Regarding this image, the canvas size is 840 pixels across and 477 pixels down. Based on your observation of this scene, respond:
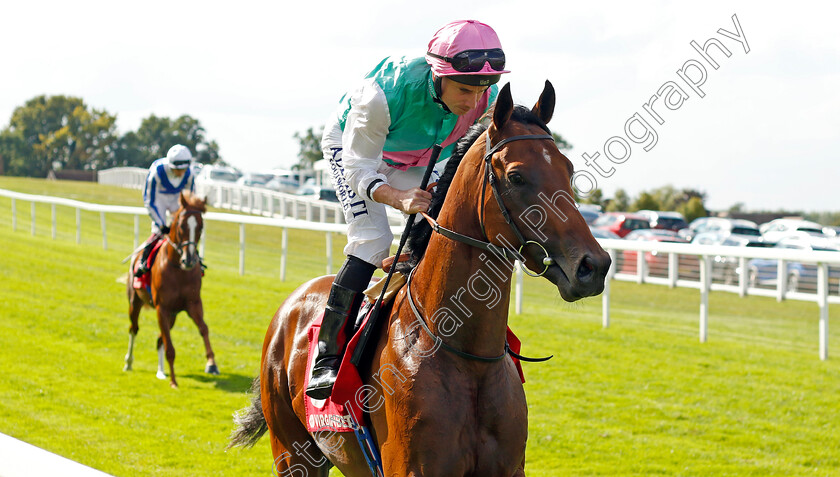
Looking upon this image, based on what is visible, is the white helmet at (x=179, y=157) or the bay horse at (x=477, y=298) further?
the white helmet at (x=179, y=157)

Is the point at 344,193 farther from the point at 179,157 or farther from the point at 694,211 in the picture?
the point at 694,211

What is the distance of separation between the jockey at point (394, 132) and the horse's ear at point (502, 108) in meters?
0.30

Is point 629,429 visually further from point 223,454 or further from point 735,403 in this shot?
point 223,454

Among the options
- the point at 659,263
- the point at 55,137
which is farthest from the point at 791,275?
the point at 55,137

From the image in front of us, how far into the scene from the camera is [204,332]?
7.91m

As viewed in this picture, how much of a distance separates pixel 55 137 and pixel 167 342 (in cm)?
5834

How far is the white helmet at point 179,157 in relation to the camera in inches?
333

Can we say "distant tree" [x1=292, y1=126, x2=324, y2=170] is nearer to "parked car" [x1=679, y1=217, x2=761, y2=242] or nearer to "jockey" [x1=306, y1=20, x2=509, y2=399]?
"parked car" [x1=679, y1=217, x2=761, y2=242]

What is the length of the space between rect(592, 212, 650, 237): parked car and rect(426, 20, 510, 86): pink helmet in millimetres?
25626

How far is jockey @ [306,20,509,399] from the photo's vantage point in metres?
2.63

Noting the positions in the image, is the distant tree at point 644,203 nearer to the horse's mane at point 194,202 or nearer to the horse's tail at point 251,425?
the horse's mane at point 194,202

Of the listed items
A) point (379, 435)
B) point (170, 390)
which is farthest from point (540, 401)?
point (379, 435)

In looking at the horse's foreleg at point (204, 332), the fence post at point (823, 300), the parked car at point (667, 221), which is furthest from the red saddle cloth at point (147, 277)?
the parked car at point (667, 221)

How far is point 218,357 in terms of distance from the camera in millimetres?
8398
